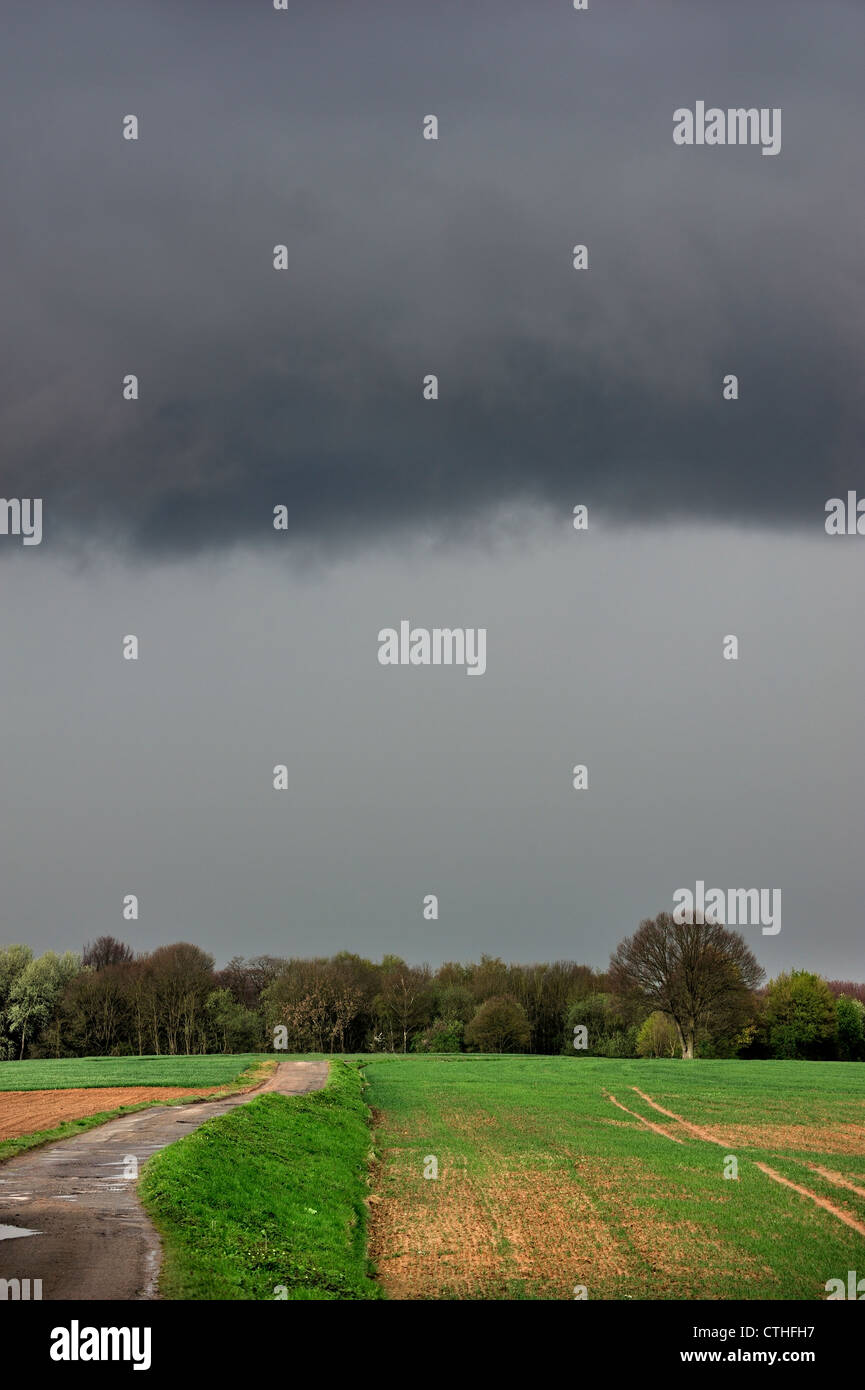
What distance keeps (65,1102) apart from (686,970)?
216ft

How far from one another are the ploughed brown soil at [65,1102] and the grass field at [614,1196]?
10986mm

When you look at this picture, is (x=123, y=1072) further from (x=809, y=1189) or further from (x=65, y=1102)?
(x=809, y=1189)

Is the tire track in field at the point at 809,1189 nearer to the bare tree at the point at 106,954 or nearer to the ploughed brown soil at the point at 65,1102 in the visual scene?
the ploughed brown soil at the point at 65,1102

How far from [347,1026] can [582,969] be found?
4377cm

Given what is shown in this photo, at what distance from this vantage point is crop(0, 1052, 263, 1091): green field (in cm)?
6525

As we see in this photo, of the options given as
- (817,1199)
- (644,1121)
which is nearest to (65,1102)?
(644,1121)

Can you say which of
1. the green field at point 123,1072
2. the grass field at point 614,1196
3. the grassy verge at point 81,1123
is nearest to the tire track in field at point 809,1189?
the grass field at point 614,1196

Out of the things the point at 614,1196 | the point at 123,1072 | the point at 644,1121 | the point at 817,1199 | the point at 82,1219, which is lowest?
the point at 123,1072

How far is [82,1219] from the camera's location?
2053cm

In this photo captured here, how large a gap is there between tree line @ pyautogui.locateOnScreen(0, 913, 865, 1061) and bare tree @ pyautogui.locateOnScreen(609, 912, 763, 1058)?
133 millimetres

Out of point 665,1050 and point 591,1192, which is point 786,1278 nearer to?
point 591,1192

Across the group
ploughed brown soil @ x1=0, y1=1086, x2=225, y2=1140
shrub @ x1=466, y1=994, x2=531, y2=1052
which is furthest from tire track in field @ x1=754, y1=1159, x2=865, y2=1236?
shrub @ x1=466, y1=994, x2=531, y2=1052
